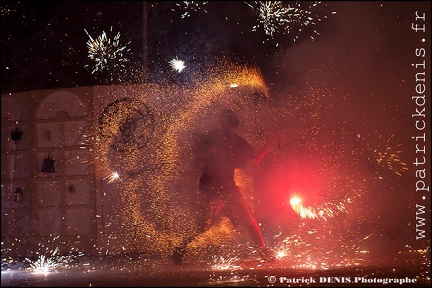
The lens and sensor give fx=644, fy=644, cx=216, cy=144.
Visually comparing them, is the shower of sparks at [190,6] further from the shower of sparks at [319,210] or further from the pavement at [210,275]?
the pavement at [210,275]

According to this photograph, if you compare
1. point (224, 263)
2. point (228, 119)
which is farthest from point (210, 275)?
point (228, 119)

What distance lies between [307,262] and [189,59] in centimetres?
245

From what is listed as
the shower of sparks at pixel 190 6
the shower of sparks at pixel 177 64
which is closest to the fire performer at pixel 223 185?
the shower of sparks at pixel 177 64

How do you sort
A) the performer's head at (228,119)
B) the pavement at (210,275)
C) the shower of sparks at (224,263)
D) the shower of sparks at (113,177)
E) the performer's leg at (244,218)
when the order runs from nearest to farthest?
the pavement at (210,275) → the shower of sparks at (224,263) → the performer's leg at (244,218) → the performer's head at (228,119) → the shower of sparks at (113,177)

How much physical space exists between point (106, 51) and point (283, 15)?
184cm

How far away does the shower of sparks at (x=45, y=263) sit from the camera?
5228 millimetres

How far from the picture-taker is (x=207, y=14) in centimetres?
640

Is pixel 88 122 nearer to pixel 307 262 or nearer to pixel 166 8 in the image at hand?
pixel 166 8

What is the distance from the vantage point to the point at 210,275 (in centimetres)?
441

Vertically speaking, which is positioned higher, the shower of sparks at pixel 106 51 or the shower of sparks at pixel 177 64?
the shower of sparks at pixel 106 51

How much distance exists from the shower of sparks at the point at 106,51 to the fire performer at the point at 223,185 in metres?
1.21

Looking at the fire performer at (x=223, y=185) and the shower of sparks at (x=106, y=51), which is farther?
the shower of sparks at (x=106, y=51)

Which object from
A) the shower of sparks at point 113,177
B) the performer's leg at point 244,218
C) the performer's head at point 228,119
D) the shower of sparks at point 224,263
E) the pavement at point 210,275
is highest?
the performer's head at point 228,119

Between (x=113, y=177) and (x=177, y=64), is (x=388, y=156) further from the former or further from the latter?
(x=113, y=177)
